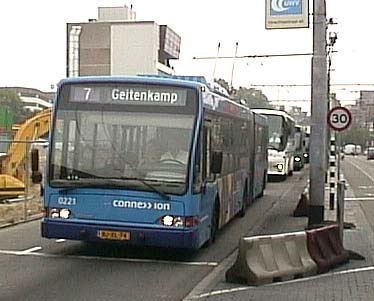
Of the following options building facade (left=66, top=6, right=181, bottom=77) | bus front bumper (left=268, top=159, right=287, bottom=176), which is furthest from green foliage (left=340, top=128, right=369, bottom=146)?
bus front bumper (left=268, top=159, right=287, bottom=176)

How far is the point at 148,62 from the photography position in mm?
103875

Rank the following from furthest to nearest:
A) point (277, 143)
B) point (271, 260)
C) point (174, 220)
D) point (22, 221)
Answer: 1. point (277, 143)
2. point (22, 221)
3. point (174, 220)
4. point (271, 260)

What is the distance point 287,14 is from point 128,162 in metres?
8.04

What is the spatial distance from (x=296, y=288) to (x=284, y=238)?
131cm

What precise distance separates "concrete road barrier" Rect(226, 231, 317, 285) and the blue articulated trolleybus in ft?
5.50

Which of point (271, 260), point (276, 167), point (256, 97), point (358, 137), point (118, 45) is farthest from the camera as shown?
point (358, 137)

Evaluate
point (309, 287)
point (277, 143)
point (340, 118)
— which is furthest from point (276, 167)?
point (309, 287)

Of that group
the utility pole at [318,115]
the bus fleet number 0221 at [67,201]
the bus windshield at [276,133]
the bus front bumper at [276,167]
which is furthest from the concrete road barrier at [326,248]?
the bus front bumper at [276,167]

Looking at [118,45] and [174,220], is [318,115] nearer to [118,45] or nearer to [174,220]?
[174,220]

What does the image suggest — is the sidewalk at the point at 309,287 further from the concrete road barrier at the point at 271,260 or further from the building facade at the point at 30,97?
the building facade at the point at 30,97

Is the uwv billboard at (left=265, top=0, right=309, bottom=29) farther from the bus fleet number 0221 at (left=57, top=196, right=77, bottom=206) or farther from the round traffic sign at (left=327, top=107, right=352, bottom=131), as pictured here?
the bus fleet number 0221 at (left=57, top=196, right=77, bottom=206)

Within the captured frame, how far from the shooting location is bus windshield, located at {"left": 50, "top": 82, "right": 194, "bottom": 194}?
14461 mm

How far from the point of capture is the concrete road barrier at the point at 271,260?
12555 millimetres

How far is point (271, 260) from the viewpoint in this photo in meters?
13.0
